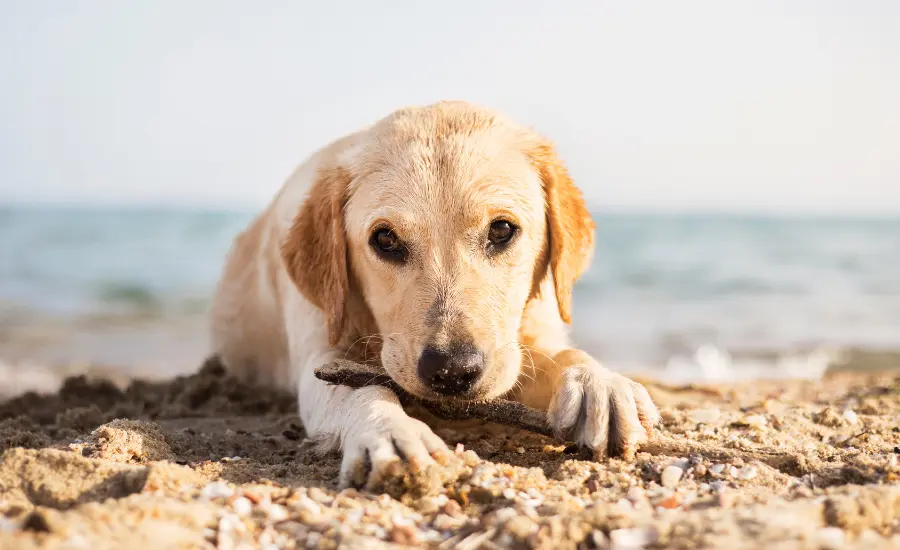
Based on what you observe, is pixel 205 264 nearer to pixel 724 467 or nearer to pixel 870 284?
pixel 870 284

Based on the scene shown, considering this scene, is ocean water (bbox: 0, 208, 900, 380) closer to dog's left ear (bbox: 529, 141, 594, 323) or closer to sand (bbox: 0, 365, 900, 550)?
dog's left ear (bbox: 529, 141, 594, 323)

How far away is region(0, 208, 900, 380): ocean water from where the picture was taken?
10.3 m

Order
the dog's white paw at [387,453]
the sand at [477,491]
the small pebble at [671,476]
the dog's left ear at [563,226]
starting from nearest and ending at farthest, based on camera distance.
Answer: the sand at [477,491], the dog's white paw at [387,453], the small pebble at [671,476], the dog's left ear at [563,226]

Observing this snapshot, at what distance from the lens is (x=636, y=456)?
10.5ft

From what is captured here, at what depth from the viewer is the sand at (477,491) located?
7.45ft

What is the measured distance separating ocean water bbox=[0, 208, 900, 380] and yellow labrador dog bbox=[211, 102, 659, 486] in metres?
5.49

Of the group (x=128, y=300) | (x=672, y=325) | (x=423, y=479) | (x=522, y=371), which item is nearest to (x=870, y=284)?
(x=672, y=325)

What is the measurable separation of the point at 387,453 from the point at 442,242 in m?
1.13

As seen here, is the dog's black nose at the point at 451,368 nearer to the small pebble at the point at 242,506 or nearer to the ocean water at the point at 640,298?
the small pebble at the point at 242,506

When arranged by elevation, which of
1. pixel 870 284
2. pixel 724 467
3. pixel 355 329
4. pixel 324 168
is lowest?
pixel 870 284

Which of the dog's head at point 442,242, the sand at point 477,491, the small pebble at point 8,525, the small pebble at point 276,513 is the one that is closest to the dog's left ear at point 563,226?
the dog's head at point 442,242

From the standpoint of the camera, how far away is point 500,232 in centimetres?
379

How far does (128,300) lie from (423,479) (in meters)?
14.0

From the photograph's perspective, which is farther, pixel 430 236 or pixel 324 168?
pixel 324 168
